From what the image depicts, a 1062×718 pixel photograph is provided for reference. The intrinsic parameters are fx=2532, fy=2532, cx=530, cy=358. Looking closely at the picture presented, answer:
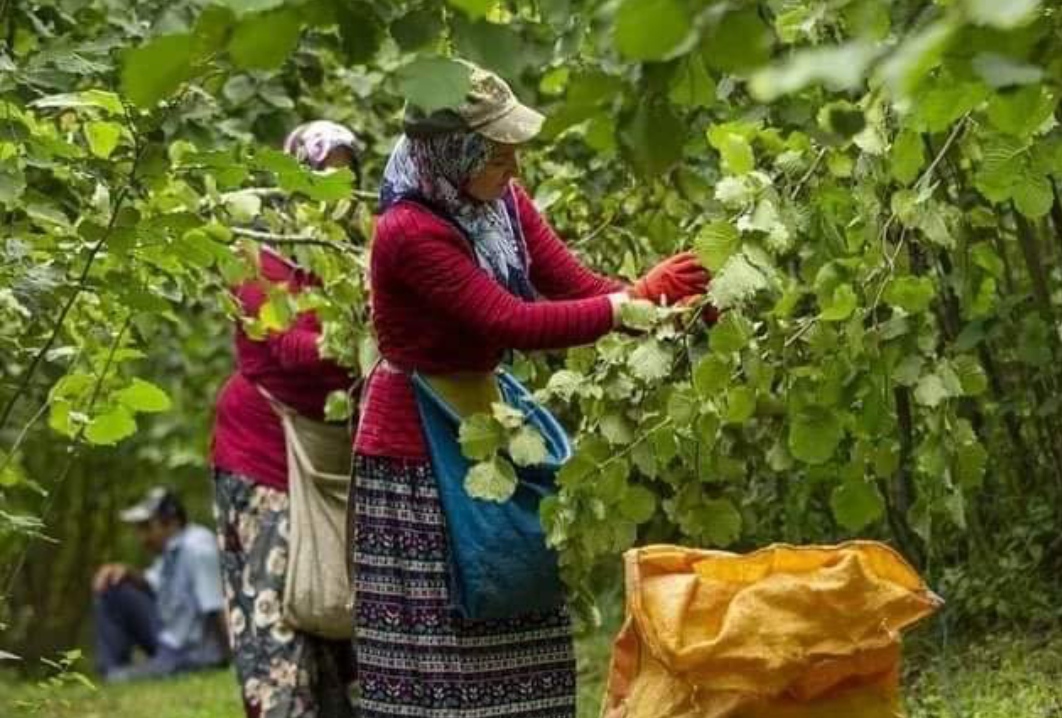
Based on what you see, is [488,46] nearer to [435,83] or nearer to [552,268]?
[435,83]

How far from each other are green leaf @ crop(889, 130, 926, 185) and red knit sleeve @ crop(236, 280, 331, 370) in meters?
2.18

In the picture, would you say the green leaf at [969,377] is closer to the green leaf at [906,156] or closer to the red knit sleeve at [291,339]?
the green leaf at [906,156]

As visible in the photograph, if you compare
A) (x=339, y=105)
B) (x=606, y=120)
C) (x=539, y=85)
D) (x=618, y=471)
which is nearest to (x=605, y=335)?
(x=618, y=471)

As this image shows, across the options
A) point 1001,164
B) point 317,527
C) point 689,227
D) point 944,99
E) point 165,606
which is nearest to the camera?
point 944,99

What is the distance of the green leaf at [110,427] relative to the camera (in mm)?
5707

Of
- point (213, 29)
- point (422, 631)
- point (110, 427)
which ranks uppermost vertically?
point (110, 427)

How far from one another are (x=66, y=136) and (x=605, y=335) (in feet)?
5.15

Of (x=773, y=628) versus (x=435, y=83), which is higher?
(x=435, y=83)

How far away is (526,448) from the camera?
4.98m

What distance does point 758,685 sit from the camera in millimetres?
4488

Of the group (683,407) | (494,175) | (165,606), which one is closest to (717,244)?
(683,407)

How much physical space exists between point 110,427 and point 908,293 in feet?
6.42

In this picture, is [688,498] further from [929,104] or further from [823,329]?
[929,104]

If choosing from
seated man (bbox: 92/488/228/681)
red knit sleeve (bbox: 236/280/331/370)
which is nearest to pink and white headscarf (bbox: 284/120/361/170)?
red knit sleeve (bbox: 236/280/331/370)
